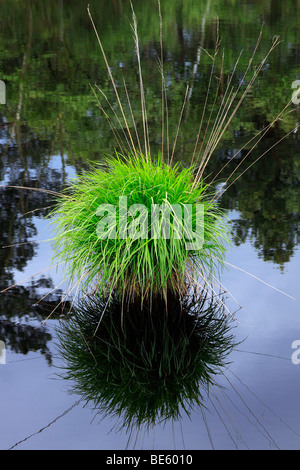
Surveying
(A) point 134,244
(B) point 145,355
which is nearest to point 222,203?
(A) point 134,244

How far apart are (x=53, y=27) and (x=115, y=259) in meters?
15.0

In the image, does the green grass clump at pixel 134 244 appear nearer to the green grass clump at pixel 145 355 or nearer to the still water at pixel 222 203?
the green grass clump at pixel 145 355

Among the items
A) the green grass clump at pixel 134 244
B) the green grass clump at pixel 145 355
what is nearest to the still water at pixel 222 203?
the green grass clump at pixel 145 355

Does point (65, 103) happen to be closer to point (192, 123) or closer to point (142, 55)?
point (192, 123)

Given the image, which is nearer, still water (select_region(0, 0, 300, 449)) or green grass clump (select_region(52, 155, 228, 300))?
still water (select_region(0, 0, 300, 449))

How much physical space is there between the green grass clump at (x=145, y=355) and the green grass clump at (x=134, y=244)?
0.15 metres

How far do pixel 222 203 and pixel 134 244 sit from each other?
2.20m

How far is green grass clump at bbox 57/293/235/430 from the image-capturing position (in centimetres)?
300

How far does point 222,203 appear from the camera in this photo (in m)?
→ 5.67

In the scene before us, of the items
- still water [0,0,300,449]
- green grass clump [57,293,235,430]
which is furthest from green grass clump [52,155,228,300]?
still water [0,0,300,449]

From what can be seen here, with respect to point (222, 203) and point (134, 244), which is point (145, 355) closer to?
point (134, 244)

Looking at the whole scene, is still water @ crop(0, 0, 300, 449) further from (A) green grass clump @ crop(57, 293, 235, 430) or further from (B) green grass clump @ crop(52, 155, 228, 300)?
(B) green grass clump @ crop(52, 155, 228, 300)

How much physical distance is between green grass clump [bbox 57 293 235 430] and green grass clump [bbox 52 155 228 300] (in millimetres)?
150
